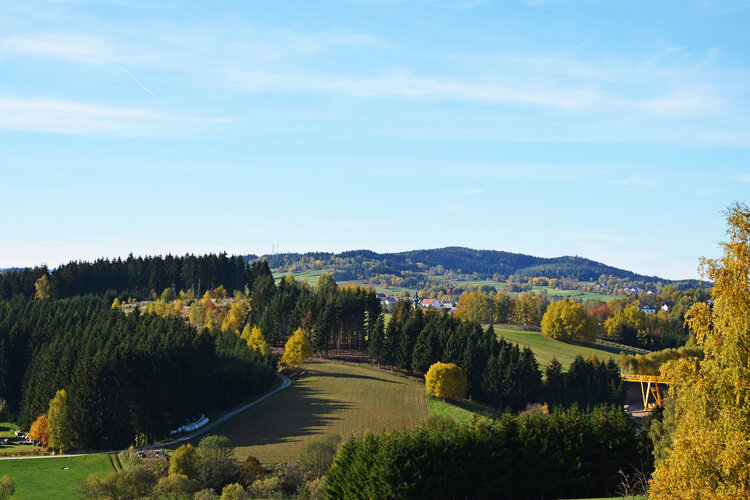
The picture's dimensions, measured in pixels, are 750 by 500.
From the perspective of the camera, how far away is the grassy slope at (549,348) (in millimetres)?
151500

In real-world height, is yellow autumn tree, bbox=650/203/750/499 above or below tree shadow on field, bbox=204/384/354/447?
above

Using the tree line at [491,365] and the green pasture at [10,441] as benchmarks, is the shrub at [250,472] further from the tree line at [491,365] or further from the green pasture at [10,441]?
the tree line at [491,365]

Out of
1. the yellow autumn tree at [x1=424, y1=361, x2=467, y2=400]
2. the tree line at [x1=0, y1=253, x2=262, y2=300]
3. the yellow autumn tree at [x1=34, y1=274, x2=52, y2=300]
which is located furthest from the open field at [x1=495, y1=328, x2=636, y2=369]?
the yellow autumn tree at [x1=34, y1=274, x2=52, y2=300]

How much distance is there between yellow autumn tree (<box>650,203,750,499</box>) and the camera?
82.4 feet

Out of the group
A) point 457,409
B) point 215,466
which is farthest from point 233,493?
point 457,409

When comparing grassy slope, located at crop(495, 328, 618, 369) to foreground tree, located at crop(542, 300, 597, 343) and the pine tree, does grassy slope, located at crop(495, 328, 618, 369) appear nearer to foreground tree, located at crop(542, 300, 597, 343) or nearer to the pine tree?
foreground tree, located at crop(542, 300, 597, 343)

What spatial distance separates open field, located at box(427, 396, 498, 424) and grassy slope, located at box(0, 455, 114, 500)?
52145 millimetres

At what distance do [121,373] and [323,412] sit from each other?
3235cm

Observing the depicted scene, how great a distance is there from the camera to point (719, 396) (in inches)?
1046

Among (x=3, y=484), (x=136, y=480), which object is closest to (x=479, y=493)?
(x=136, y=480)

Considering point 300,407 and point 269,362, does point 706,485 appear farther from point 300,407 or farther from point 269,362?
point 269,362

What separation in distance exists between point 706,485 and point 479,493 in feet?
84.8

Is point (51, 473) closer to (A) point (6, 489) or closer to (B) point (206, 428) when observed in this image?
(A) point (6, 489)

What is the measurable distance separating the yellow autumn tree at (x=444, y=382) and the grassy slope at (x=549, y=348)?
112ft
